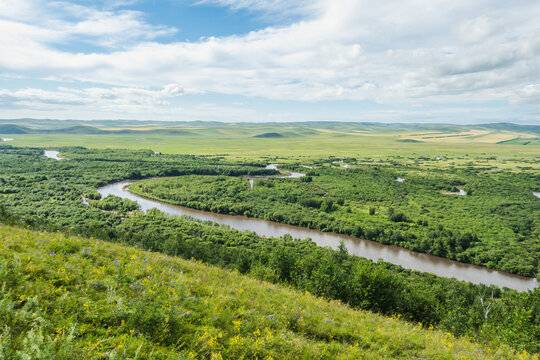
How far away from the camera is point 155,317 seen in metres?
6.14

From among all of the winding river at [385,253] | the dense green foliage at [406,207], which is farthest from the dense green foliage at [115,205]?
the dense green foliage at [406,207]

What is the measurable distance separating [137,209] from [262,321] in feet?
219

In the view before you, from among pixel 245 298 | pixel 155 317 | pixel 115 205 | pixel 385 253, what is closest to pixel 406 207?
pixel 385 253

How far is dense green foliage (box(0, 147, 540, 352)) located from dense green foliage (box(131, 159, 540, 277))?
2.84 metres

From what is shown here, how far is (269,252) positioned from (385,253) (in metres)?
22.5

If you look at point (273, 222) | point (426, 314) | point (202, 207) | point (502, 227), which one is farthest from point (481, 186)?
point (426, 314)

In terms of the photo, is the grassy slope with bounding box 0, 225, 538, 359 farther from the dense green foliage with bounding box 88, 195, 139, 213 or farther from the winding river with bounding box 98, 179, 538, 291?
the dense green foliage with bounding box 88, 195, 139, 213

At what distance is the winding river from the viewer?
40206mm

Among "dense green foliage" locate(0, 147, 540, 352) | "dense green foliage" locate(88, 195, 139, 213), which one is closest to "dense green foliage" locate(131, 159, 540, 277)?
"dense green foliage" locate(0, 147, 540, 352)

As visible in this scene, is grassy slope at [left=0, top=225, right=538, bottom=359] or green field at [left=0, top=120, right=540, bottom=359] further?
green field at [left=0, top=120, right=540, bottom=359]

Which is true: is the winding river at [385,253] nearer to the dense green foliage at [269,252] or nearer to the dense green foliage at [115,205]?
the dense green foliage at [115,205]

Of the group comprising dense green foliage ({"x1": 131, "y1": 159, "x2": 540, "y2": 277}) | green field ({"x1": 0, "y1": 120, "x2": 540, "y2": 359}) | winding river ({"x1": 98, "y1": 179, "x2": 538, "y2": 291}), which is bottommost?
winding river ({"x1": 98, "y1": 179, "x2": 538, "y2": 291})

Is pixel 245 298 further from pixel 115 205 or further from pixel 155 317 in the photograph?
pixel 115 205

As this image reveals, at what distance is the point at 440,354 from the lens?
7867 mm
